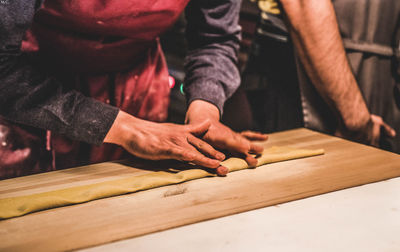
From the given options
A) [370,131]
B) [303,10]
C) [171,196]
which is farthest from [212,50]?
[370,131]

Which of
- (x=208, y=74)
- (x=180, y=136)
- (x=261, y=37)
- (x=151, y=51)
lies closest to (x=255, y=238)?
(x=180, y=136)

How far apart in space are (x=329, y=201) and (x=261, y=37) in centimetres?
119

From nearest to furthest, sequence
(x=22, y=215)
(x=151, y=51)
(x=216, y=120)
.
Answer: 1. (x=22, y=215)
2. (x=216, y=120)
3. (x=151, y=51)

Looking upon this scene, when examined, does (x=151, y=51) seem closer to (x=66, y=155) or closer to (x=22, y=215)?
(x=66, y=155)

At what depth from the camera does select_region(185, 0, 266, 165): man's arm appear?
39.7 inches

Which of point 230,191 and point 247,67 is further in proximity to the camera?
point 247,67

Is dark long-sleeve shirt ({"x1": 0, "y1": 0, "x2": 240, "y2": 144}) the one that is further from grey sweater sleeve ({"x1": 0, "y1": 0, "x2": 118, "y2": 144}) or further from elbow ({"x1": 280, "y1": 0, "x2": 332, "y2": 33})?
elbow ({"x1": 280, "y1": 0, "x2": 332, "y2": 33})

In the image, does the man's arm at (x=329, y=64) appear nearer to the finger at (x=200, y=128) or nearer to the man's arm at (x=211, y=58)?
the man's arm at (x=211, y=58)

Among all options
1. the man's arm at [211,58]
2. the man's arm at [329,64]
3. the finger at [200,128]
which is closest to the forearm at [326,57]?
the man's arm at [329,64]

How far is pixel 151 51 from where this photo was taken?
111cm

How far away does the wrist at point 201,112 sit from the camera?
0.95 metres

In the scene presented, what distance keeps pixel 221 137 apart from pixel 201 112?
134 mm

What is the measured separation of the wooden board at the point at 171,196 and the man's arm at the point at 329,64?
1.33 ft

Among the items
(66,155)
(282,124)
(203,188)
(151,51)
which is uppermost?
(151,51)
